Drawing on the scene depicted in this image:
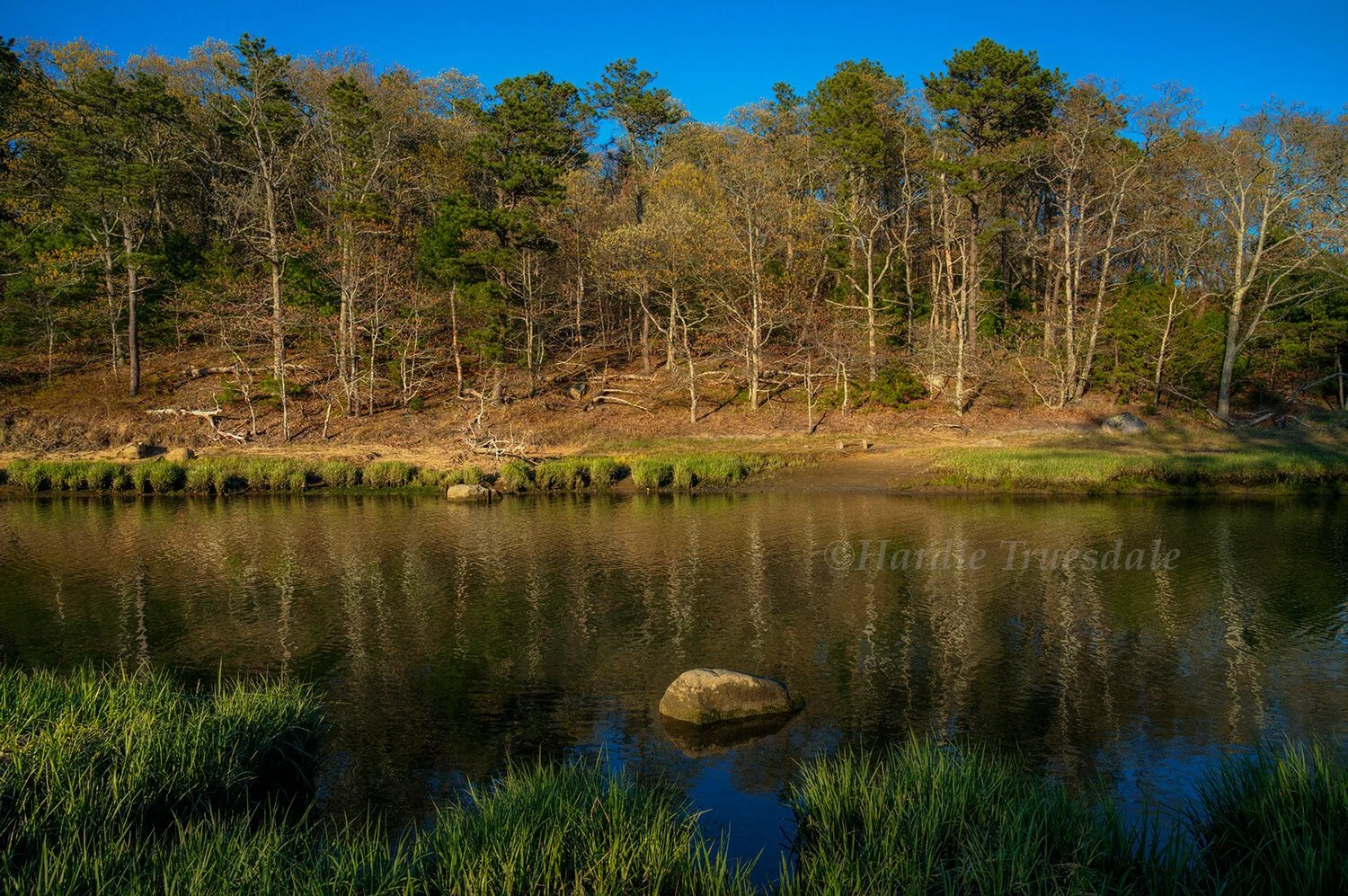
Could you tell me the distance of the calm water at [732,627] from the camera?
10.9 meters

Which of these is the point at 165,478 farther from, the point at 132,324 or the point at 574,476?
the point at 132,324

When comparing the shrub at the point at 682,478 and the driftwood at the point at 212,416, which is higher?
the driftwood at the point at 212,416

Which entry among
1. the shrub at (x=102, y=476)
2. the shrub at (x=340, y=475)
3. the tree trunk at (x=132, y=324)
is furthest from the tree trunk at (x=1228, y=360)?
the tree trunk at (x=132, y=324)

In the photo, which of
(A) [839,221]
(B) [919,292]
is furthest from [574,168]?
(B) [919,292]

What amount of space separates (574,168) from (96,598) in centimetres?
4368

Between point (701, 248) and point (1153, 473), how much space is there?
77.8 feet

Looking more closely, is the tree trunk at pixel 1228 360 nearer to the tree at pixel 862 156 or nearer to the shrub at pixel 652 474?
the tree at pixel 862 156

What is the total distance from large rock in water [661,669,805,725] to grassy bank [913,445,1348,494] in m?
21.8

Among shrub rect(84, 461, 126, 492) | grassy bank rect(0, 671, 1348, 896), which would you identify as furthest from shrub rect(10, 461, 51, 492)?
grassy bank rect(0, 671, 1348, 896)

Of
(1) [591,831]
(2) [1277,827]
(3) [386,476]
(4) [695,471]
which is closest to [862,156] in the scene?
(4) [695,471]

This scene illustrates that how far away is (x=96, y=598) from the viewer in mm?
18172

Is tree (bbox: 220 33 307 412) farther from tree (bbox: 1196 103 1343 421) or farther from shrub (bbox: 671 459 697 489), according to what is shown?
tree (bbox: 1196 103 1343 421)

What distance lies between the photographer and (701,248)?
148 feet

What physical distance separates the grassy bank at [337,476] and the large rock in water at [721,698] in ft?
71.3
